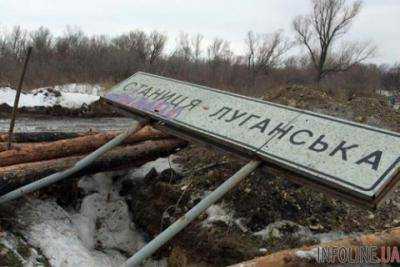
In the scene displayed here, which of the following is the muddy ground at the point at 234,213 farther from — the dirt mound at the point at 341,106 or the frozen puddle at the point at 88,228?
the dirt mound at the point at 341,106

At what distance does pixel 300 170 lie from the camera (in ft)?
13.6

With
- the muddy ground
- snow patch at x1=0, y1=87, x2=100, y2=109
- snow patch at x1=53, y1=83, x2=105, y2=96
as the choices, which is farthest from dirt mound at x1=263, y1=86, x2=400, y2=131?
snow patch at x1=53, y1=83, x2=105, y2=96

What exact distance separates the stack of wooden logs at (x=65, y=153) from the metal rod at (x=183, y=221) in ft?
6.54

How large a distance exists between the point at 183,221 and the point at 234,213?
65.7 inches

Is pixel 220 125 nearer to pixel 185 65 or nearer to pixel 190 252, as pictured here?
pixel 190 252

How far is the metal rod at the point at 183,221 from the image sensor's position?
12.8 ft

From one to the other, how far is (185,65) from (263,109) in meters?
35.2

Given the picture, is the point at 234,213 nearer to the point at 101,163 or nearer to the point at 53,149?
the point at 101,163

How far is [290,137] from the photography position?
4.50m

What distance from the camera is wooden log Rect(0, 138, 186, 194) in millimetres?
5246

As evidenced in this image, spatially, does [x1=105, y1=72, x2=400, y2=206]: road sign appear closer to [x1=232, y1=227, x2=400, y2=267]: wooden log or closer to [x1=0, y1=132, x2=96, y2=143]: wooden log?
[x1=232, y1=227, x2=400, y2=267]: wooden log

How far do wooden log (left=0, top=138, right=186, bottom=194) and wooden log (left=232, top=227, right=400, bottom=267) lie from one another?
292cm

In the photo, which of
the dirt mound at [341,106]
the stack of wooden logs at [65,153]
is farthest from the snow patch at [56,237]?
the dirt mound at [341,106]

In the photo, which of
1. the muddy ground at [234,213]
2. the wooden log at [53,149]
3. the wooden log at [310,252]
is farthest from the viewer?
the wooden log at [53,149]
